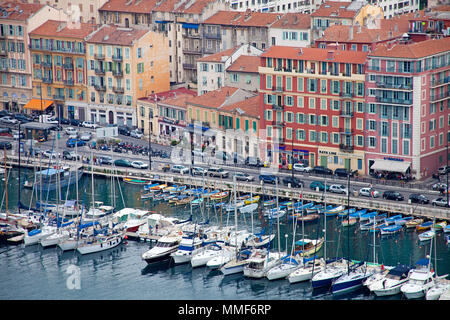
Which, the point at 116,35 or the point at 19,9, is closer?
the point at 116,35

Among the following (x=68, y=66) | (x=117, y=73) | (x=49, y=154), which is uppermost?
(x=68, y=66)

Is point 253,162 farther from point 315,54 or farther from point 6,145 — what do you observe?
point 6,145

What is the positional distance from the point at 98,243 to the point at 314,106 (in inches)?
1085

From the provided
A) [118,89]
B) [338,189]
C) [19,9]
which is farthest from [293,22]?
[19,9]

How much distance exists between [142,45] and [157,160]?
1778 centimetres

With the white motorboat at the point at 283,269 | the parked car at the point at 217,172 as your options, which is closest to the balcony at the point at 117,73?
the parked car at the point at 217,172

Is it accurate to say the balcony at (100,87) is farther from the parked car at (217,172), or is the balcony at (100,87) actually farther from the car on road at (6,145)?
the parked car at (217,172)

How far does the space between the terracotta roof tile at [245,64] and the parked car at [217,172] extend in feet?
48.3

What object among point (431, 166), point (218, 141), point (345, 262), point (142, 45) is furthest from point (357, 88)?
point (142, 45)

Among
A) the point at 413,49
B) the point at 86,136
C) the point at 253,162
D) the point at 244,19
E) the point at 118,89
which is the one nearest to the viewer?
the point at 413,49

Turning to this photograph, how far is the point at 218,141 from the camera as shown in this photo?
361ft

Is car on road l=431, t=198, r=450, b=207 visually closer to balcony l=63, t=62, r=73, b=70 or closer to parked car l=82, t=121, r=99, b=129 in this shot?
parked car l=82, t=121, r=99, b=129

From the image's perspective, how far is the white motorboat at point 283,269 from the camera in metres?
78.8

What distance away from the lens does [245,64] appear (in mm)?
116438
